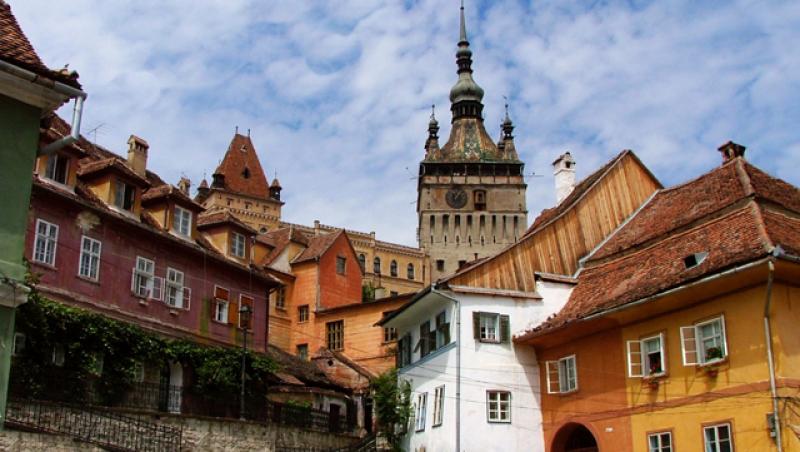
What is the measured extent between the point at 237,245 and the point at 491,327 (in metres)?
11.9

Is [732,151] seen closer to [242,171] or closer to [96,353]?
[96,353]

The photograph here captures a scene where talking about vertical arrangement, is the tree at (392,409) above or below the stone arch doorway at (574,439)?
above

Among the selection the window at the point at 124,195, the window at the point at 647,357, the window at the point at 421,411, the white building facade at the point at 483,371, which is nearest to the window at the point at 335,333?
the window at the point at 421,411

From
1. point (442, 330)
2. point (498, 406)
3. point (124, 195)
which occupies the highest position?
point (124, 195)

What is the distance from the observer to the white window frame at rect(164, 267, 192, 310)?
3103 cm

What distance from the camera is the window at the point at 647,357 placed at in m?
23.9

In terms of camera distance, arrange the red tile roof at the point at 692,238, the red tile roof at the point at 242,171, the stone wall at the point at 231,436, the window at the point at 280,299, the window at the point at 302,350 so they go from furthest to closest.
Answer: the red tile roof at the point at 242,171, the window at the point at 280,299, the window at the point at 302,350, the stone wall at the point at 231,436, the red tile roof at the point at 692,238

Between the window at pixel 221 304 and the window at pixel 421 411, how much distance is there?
813 centimetres

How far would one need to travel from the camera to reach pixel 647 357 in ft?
80.2

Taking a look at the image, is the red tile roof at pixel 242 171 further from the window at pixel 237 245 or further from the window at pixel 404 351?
the window at pixel 404 351

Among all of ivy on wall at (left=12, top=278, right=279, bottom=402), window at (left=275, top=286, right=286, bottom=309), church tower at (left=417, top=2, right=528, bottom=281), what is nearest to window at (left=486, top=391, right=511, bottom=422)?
ivy on wall at (left=12, top=278, right=279, bottom=402)

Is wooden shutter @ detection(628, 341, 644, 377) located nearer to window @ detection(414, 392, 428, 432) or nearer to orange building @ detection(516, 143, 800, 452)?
orange building @ detection(516, 143, 800, 452)

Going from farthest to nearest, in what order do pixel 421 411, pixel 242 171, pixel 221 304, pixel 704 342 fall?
pixel 242 171 → pixel 221 304 → pixel 421 411 → pixel 704 342

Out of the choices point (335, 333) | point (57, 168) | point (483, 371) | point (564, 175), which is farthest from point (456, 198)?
point (57, 168)
